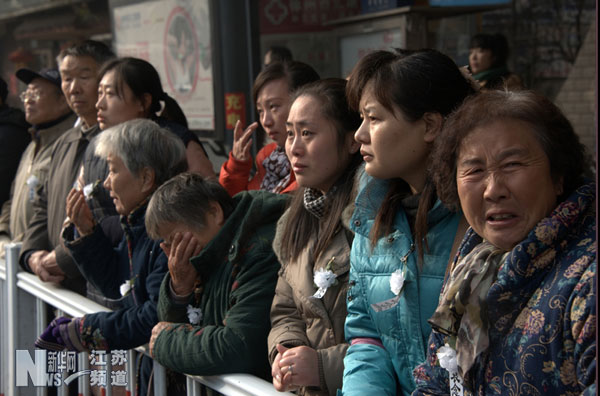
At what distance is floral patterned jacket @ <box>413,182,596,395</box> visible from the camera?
5.25 feet

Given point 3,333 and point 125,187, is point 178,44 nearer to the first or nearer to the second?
point 3,333

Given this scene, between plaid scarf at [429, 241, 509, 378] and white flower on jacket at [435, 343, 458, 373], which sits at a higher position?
plaid scarf at [429, 241, 509, 378]

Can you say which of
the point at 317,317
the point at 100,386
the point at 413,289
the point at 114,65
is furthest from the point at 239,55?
the point at 413,289

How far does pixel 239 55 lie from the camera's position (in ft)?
18.1

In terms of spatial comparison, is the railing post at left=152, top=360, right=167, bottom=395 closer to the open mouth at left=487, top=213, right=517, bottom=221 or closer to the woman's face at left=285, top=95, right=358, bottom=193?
the woman's face at left=285, top=95, right=358, bottom=193

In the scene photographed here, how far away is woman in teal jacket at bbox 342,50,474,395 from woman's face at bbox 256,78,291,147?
4.33 ft

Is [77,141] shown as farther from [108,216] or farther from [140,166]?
[140,166]

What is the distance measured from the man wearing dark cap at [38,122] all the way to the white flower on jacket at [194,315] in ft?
8.30

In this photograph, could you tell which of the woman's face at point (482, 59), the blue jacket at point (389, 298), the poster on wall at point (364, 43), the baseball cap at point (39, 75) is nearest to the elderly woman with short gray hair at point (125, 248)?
the blue jacket at point (389, 298)

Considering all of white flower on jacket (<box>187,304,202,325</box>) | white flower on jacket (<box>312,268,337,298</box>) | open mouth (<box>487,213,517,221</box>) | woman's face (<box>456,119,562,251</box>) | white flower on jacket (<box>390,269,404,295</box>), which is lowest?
white flower on jacket (<box>187,304,202,325</box>)

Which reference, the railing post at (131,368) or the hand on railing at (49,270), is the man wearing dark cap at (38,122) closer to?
the hand on railing at (49,270)

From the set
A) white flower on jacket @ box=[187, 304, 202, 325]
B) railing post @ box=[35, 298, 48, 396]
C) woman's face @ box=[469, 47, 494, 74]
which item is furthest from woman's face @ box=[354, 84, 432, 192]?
woman's face @ box=[469, 47, 494, 74]

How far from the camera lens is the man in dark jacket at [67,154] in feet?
14.5

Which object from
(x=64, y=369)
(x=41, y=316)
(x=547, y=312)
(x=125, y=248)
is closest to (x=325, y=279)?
(x=547, y=312)
